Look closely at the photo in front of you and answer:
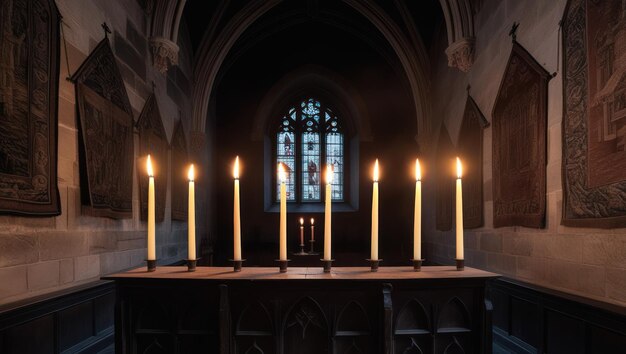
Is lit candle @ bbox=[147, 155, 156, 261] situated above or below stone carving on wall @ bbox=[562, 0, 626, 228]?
below

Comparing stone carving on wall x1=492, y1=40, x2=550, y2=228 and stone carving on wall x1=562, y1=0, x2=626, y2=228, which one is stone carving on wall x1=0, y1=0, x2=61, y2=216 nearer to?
stone carving on wall x1=562, y1=0, x2=626, y2=228

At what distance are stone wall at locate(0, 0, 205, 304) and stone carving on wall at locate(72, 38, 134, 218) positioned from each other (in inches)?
2.6

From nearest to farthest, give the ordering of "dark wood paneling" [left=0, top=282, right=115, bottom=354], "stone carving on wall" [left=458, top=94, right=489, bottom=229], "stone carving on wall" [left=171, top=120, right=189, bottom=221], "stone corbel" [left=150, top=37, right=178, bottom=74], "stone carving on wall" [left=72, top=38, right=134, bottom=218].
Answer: "dark wood paneling" [left=0, top=282, right=115, bottom=354] → "stone carving on wall" [left=72, top=38, right=134, bottom=218] → "stone carving on wall" [left=458, top=94, right=489, bottom=229] → "stone corbel" [left=150, top=37, right=178, bottom=74] → "stone carving on wall" [left=171, top=120, right=189, bottom=221]

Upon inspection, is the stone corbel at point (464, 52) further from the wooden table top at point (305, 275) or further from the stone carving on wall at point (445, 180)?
the wooden table top at point (305, 275)

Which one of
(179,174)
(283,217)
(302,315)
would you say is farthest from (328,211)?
(179,174)

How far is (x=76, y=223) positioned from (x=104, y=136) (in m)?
0.87

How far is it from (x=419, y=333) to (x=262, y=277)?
0.92m

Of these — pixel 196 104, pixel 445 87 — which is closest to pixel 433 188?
pixel 445 87

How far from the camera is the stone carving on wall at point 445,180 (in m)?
5.56

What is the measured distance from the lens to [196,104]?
22.1 ft

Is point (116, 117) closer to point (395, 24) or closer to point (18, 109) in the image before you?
point (18, 109)

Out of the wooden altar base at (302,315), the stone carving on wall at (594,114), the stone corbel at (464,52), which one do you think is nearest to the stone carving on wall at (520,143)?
the stone carving on wall at (594,114)

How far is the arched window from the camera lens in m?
8.98

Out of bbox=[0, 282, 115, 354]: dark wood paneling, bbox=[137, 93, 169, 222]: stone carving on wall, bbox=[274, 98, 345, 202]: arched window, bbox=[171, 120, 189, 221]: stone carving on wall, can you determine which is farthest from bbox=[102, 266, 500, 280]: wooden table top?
bbox=[274, 98, 345, 202]: arched window
